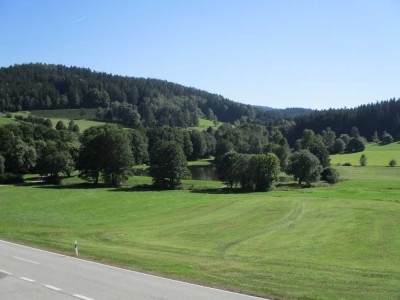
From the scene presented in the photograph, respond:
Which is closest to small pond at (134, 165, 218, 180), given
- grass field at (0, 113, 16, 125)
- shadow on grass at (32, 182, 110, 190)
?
shadow on grass at (32, 182, 110, 190)

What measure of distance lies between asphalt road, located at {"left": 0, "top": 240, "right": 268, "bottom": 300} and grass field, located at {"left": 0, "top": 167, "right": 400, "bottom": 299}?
1.48m

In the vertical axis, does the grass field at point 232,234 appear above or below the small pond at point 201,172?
below

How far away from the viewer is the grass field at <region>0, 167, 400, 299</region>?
70.5ft

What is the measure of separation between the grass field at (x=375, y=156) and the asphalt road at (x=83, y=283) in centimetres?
14129

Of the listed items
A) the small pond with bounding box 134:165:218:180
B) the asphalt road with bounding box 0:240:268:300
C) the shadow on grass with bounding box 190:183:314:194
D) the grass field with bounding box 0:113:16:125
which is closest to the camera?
the asphalt road with bounding box 0:240:268:300

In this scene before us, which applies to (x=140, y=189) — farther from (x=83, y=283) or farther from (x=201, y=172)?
(x=83, y=283)

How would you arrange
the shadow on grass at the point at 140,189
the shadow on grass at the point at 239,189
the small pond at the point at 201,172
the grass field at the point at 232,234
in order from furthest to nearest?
the small pond at the point at 201,172
the shadow on grass at the point at 239,189
the shadow on grass at the point at 140,189
the grass field at the point at 232,234

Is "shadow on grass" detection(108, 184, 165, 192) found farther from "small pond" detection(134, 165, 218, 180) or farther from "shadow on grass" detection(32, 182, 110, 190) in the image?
"small pond" detection(134, 165, 218, 180)

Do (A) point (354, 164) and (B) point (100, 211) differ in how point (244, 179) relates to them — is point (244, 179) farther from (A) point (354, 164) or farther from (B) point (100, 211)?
(A) point (354, 164)

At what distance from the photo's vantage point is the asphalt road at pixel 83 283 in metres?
17.1

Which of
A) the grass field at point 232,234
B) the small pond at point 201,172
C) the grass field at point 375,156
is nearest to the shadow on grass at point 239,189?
the grass field at point 232,234

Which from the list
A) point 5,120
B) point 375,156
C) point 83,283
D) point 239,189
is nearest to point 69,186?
point 239,189

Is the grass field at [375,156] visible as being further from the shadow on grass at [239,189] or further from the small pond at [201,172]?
the shadow on grass at [239,189]

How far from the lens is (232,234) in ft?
134
